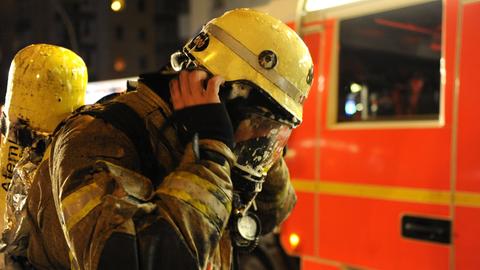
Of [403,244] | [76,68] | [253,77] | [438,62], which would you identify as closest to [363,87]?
[438,62]

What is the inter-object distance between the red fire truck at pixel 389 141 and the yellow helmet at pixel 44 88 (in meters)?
2.04

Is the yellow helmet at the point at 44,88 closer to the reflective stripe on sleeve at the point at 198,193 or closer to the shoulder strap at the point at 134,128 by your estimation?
the shoulder strap at the point at 134,128

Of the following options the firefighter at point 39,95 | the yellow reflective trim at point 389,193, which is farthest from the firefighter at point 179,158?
the yellow reflective trim at point 389,193

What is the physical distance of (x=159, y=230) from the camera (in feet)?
4.23

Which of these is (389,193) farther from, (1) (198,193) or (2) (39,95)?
(1) (198,193)

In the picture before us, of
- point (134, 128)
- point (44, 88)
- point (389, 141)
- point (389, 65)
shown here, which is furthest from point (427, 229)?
point (134, 128)

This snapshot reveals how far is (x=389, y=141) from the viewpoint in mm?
3639

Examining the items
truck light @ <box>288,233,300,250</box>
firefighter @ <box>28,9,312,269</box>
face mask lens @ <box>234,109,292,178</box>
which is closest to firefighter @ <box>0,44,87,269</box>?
firefighter @ <box>28,9,312,269</box>

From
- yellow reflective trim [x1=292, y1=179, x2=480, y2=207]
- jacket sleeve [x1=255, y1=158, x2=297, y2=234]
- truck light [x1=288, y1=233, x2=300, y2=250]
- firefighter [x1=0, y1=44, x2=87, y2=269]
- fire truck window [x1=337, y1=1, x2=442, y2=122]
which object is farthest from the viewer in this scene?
truck light [x1=288, y1=233, x2=300, y2=250]

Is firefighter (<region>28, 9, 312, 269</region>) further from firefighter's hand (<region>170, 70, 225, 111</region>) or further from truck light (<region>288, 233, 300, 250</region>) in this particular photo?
truck light (<region>288, 233, 300, 250</region>)

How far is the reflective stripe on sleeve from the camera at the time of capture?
1.35 m

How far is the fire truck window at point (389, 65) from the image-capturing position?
3699 millimetres

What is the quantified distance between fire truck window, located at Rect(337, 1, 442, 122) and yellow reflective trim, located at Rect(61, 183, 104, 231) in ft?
8.69

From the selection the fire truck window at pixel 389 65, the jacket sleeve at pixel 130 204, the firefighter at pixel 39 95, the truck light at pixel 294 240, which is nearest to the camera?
the jacket sleeve at pixel 130 204
